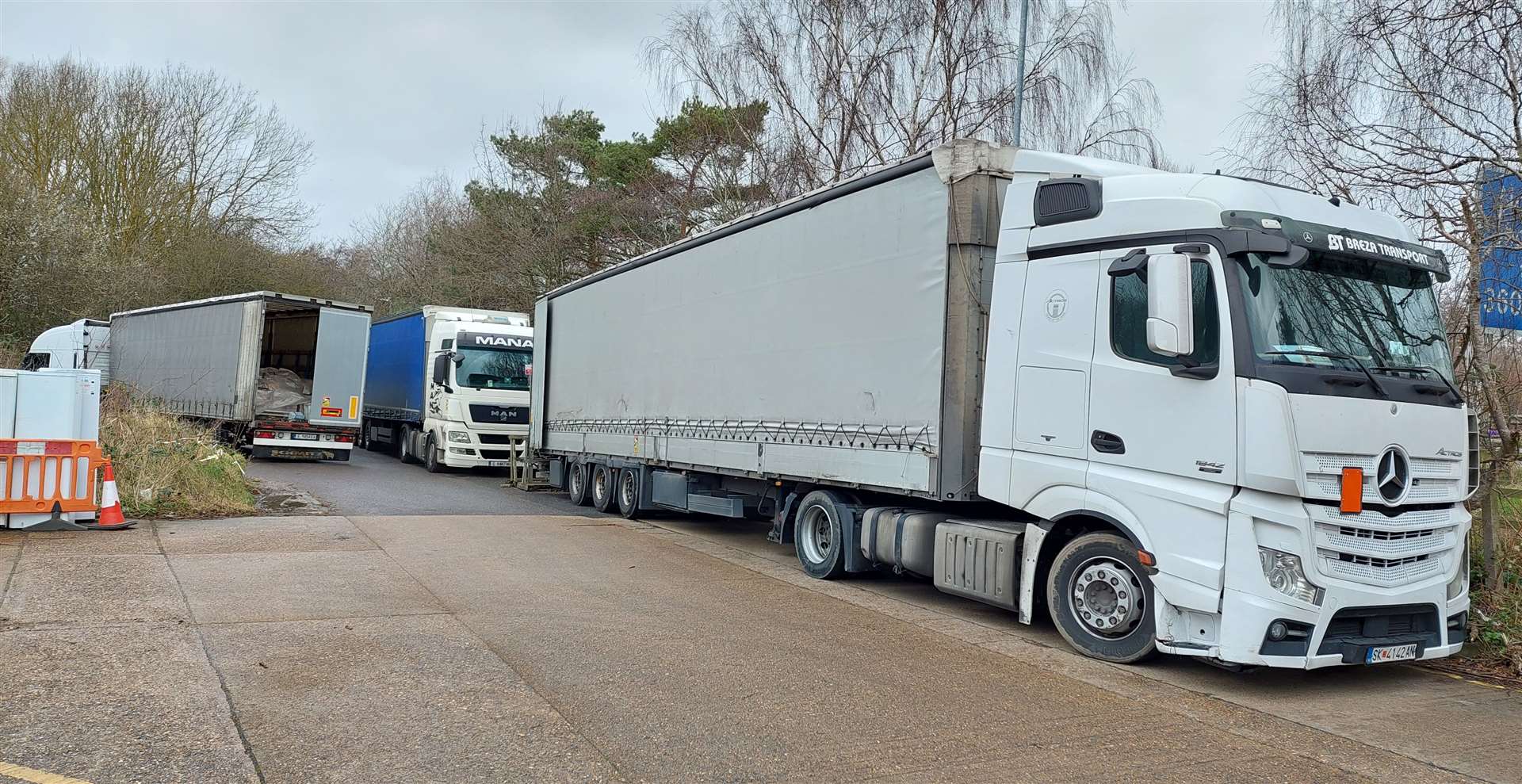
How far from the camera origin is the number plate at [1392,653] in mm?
5969

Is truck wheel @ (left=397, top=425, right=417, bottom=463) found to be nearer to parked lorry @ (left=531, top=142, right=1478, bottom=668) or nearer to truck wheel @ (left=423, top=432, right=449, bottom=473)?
truck wheel @ (left=423, top=432, right=449, bottom=473)

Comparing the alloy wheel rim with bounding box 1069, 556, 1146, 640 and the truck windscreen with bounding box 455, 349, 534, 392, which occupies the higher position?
the truck windscreen with bounding box 455, 349, 534, 392

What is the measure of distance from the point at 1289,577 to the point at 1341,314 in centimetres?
164

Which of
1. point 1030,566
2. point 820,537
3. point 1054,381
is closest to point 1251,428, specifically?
point 1054,381

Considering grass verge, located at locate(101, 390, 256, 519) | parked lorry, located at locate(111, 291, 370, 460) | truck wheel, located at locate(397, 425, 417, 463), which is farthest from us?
truck wheel, located at locate(397, 425, 417, 463)

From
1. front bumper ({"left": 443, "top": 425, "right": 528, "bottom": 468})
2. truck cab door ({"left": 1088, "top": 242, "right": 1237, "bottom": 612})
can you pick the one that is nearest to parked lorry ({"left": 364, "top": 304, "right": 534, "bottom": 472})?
front bumper ({"left": 443, "top": 425, "right": 528, "bottom": 468})

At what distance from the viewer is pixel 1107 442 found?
21.7ft

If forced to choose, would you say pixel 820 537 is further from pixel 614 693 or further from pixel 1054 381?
pixel 614 693

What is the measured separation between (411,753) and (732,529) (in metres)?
9.29

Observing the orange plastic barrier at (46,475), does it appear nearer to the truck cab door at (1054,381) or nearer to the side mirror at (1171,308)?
the truck cab door at (1054,381)

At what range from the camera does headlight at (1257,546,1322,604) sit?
18.8ft

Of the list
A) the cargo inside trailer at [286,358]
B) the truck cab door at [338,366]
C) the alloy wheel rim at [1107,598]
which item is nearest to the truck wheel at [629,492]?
the alloy wheel rim at [1107,598]

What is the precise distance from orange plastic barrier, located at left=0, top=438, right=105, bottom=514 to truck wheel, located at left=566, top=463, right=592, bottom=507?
661cm

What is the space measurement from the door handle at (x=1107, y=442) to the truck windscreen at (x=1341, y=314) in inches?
39.3
